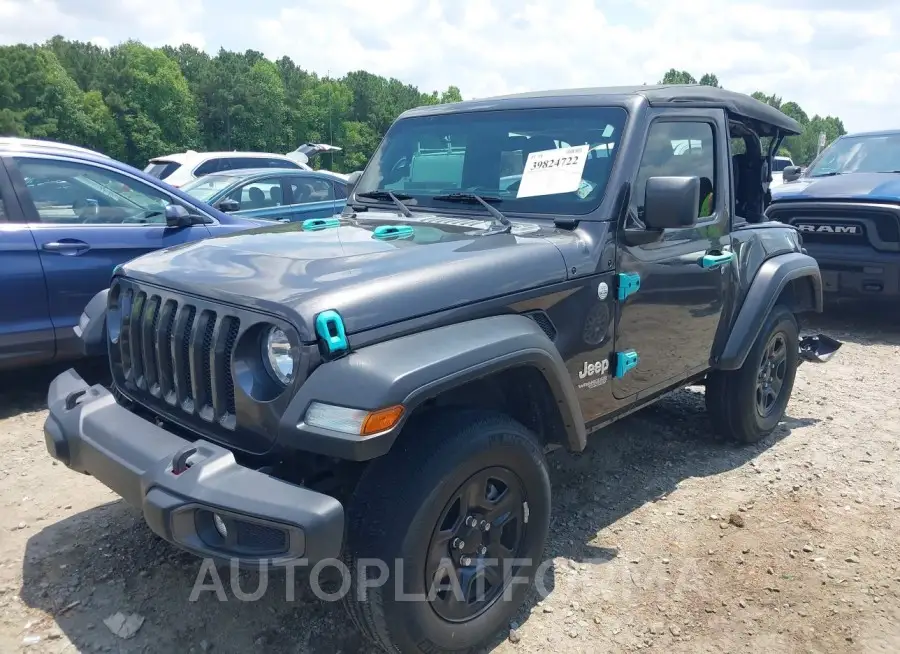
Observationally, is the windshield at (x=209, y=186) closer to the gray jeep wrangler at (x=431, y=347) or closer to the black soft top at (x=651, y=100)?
the black soft top at (x=651, y=100)

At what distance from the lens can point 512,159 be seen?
3551 mm

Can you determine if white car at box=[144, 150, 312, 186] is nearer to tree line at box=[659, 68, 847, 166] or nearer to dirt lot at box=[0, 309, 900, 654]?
dirt lot at box=[0, 309, 900, 654]

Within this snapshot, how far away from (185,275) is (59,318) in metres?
2.67

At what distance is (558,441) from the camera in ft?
10.0

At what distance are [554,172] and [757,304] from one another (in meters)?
1.60

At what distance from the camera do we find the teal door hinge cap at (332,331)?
2254 mm

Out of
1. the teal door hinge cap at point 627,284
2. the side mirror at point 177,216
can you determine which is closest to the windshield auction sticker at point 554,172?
the teal door hinge cap at point 627,284

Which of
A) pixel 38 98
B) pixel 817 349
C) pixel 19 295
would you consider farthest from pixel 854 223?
pixel 38 98

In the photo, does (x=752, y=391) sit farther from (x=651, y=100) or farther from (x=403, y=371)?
(x=403, y=371)

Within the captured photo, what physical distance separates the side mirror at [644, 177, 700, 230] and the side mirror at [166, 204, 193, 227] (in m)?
3.45

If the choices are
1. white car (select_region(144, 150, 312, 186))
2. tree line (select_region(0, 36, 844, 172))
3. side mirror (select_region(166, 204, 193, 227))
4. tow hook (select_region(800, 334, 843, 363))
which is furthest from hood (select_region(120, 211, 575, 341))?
tree line (select_region(0, 36, 844, 172))

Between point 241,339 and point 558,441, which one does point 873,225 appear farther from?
point 241,339

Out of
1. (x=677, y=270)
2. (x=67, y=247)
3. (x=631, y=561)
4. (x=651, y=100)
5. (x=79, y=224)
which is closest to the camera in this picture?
(x=631, y=561)

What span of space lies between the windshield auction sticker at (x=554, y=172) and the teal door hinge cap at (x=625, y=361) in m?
0.78
